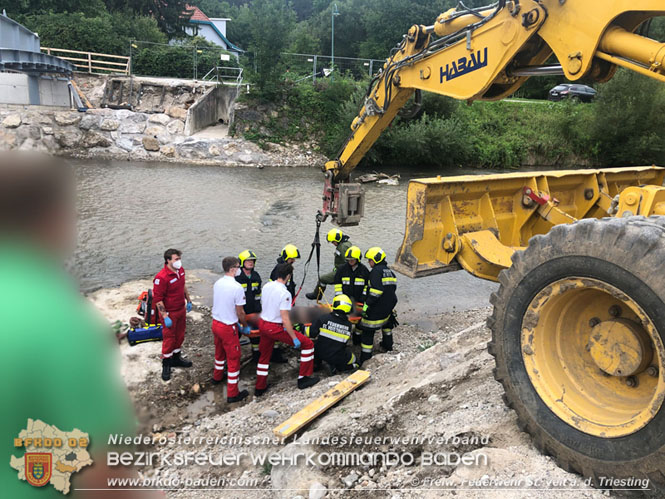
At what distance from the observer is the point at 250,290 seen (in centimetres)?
652

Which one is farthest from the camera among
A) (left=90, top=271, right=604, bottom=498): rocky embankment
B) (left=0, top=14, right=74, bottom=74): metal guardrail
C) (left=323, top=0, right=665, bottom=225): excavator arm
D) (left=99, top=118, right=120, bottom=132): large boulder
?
(left=99, top=118, right=120, bottom=132): large boulder

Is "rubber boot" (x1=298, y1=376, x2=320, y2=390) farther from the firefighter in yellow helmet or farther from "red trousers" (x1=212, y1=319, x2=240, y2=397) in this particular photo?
the firefighter in yellow helmet

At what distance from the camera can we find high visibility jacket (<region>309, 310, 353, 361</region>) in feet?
19.3

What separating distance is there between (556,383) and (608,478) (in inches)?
25.1

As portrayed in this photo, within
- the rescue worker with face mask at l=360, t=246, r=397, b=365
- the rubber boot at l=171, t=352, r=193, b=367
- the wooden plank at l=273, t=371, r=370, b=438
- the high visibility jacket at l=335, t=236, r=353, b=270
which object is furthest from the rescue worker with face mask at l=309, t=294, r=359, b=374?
the rubber boot at l=171, t=352, r=193, b=367

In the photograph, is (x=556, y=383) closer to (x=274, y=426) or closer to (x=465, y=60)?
(x=274, y=426)

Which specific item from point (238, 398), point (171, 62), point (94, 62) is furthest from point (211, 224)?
point (94, 62)

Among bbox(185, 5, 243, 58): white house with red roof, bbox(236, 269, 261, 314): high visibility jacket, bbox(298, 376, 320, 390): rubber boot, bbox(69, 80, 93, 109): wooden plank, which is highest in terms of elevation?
bbox(185, 5, 243, 58): white house with red roof

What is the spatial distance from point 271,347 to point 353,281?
1.56 meters

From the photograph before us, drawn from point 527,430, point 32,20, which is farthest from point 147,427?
point 32,20

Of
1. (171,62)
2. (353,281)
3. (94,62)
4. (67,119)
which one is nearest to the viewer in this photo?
(353,281)

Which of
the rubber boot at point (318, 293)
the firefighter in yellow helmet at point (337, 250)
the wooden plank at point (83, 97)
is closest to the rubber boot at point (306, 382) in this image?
the firefighter in yellow helmet at point (337, 250)

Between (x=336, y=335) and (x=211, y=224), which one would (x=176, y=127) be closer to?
(x=211, y=224)

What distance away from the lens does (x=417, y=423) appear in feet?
13.4
